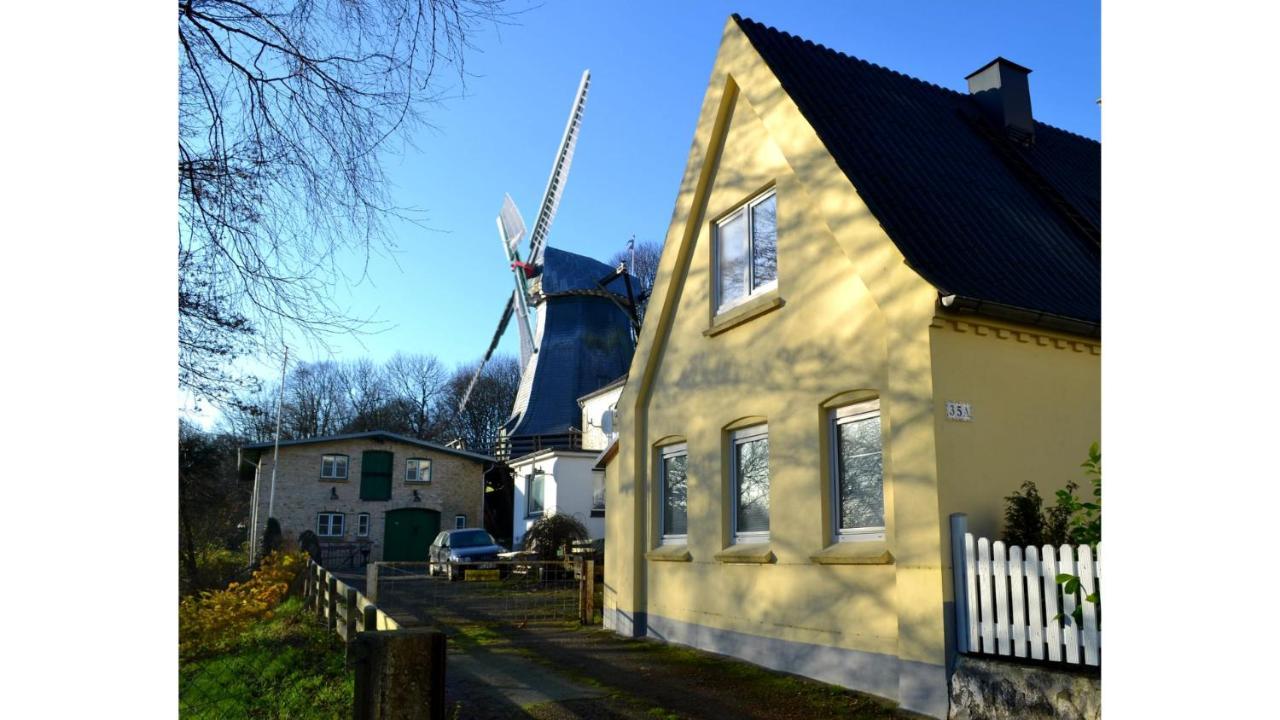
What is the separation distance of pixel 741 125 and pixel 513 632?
8401 millimetres

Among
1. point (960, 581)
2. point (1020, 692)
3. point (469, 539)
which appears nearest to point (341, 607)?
point (960, 581)

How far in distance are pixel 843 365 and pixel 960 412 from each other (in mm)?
1503

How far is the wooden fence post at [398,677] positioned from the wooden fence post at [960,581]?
522 centimetres

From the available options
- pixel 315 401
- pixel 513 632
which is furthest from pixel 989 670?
pixel 315 401

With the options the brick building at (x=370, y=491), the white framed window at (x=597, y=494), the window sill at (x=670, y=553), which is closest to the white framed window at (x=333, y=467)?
the brick building at (x=370, y=491)

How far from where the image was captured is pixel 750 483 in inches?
431

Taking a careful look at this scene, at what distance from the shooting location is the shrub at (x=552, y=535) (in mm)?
26719

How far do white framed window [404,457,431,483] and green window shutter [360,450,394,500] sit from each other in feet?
2.80

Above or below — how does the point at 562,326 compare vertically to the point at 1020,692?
above

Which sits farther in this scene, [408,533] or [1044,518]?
[408,533]

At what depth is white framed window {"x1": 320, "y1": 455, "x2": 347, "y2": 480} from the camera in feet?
127

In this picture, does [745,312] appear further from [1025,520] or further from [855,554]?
[1025,520]

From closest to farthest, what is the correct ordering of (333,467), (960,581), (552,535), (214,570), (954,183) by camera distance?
1. (960,581)
2. (954,183)
3. (214,570)
4. (552,535)
5. (333,467)
